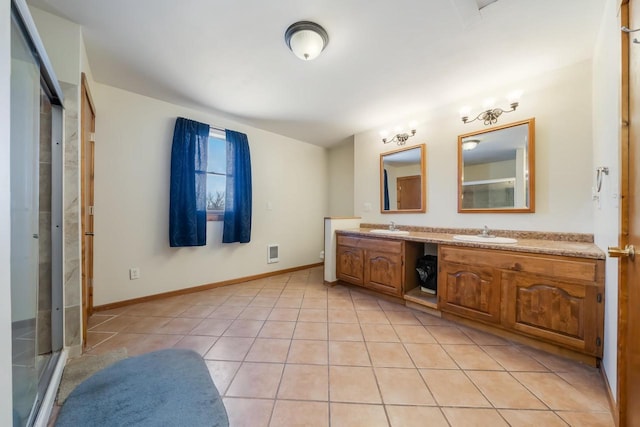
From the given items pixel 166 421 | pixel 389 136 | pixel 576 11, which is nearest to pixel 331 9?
pixel 576 11

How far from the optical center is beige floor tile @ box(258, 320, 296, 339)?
6.08ft

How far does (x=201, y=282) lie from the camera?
290cm

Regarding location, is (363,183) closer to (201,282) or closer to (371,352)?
(371,352)

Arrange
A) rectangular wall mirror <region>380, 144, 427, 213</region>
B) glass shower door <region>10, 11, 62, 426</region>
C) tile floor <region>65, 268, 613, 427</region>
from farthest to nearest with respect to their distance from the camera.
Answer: rectangular wall mirror <region>380, 144, 427, 213</region> → tile floor <region>65, 268, 613, 427</region> → glass shower door <region>10, 11, 62, 426</region>

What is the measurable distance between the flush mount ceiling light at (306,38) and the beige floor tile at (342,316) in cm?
217

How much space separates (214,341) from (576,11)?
3276 millimetres

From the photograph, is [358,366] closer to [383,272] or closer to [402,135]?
[383,272]

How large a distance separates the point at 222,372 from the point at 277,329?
23.0 inches

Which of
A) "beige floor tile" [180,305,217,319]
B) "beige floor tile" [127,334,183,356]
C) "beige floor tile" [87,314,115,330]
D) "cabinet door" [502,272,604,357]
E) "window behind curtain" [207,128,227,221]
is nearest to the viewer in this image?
"cabinet door" [502,272,604,357]

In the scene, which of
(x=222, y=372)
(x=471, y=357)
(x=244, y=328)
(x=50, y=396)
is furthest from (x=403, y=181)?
(x=50, y=396)

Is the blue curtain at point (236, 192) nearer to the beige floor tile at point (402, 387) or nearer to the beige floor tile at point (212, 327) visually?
the beige floor tile at point (212, 327)

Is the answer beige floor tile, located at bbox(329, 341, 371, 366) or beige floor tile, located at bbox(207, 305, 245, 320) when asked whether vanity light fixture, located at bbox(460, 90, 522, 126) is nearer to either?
beige floor tile, located at bbox(329, 341, 371, 366)

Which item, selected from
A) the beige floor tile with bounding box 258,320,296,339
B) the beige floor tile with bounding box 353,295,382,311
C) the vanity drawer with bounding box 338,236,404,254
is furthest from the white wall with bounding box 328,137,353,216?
the beige floor tile with bounding box 258,320,296,339

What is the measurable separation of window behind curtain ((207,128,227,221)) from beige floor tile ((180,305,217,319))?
1.08 m
